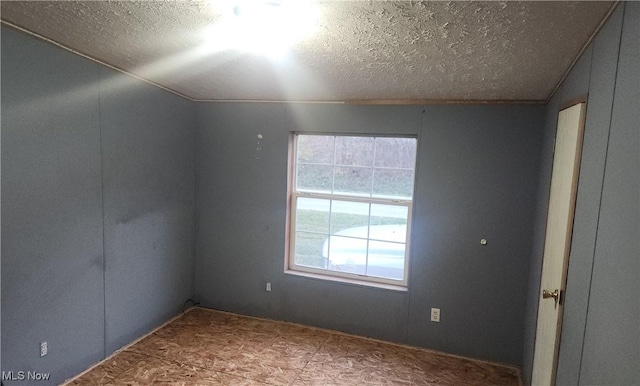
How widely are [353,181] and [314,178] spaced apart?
410 millimetres

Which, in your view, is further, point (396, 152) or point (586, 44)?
point (396, 152)

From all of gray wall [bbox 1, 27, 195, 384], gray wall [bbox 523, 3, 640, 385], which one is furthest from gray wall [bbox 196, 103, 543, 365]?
gray wall [bbox 523, 3, 640, 385]

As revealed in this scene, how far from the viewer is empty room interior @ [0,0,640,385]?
57.2 inches

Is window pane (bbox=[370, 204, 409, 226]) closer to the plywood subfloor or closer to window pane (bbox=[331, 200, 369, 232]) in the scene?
window pane (bbox=[331, 200, 369, 232])

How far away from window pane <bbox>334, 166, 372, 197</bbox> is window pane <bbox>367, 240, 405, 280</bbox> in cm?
51

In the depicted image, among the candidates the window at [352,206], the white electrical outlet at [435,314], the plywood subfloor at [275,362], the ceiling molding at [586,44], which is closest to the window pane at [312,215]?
the window at [352,206]

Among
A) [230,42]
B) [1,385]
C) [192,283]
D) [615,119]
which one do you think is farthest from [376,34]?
[192,283]

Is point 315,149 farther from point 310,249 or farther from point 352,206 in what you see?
point 310,249

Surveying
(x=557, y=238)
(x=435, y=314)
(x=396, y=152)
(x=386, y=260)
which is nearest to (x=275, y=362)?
(x=386, y=260)

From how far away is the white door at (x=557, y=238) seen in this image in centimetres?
157

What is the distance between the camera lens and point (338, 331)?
3506mm

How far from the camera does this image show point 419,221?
10.4 ft

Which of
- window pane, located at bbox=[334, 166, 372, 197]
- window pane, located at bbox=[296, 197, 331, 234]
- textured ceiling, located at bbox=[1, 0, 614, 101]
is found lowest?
window pane, located at bbox=[296, 197, 331, 234]

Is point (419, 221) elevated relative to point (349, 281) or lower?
elevated
